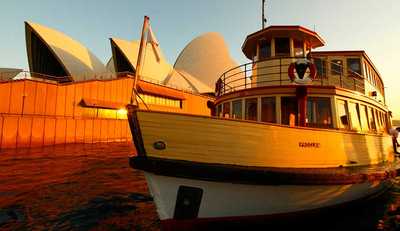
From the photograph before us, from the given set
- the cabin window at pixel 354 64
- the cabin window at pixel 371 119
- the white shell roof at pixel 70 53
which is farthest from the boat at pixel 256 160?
the white shell roof at pixel 70 53

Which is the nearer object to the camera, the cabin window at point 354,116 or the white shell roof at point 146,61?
the cabin window at point 354,116

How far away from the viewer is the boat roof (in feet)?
31.2

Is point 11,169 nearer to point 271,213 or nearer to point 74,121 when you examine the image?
point 271,213

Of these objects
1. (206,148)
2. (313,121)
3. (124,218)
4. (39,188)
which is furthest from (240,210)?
(39,188)

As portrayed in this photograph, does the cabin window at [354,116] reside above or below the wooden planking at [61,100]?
below

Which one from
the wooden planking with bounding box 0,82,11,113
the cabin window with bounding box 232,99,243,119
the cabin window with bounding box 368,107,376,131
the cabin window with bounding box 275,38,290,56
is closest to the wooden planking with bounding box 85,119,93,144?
the wooden planking with bounding box 0,82,11,113

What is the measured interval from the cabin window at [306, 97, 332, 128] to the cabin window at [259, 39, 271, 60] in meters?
3.44

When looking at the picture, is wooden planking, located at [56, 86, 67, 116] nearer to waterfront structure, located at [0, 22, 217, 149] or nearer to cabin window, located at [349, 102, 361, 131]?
waterfront structure, located at [0, 22, 217, 149]

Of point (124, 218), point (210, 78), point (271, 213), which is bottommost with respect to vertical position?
point (124, 218)

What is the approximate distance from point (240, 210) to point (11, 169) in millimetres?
12699

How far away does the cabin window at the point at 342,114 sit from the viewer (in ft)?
24.8

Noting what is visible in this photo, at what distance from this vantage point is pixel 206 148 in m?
5.25

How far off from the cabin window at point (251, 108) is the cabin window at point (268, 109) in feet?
0.81

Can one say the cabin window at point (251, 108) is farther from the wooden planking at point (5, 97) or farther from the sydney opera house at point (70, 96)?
the wooden planking at point (5, 97)
